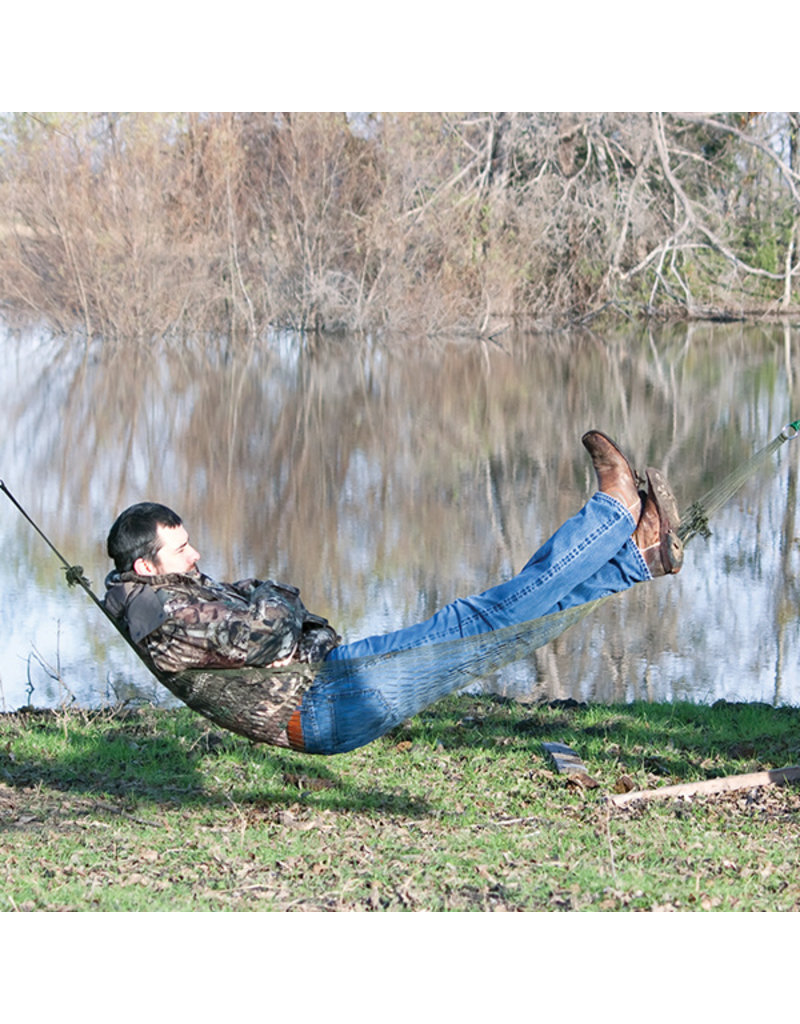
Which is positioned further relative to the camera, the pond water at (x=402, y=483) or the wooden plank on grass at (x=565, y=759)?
the pond water at (x=402, y=483)

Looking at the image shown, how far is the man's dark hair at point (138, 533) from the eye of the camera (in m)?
3.24

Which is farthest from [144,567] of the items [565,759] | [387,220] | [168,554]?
[387,220]

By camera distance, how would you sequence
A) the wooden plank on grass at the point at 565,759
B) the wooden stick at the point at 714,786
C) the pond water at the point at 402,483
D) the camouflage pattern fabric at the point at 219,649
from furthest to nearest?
the pond water at the point at 402,483 → the wooden plank on grass at the point at 565,759 → the wooden stick at the point at 714,786 → the camouflage pattern fabric at the point at 219,649

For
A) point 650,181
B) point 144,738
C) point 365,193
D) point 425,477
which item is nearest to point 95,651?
point 144,738

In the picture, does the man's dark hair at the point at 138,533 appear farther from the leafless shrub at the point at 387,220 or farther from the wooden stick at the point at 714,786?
the leafless shrub at the point at 387,220

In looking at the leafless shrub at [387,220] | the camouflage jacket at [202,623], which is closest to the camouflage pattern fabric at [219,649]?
the camouflage jacket at [202,623]

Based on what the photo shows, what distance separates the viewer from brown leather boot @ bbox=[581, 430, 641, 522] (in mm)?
3297

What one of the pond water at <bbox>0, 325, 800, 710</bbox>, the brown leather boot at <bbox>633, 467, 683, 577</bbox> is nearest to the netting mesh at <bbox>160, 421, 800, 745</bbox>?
the brown leather boot at <bbox>633, 467, 683, 577</bbox>

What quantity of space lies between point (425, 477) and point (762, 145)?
10.7 meters

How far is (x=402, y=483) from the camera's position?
410 inches

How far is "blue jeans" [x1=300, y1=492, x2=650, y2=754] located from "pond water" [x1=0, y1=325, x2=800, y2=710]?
6.93 feet

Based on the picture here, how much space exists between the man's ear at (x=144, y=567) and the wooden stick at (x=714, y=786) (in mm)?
1417

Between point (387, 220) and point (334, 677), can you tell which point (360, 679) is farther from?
point (387, 220)

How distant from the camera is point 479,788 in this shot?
381 centimetres
